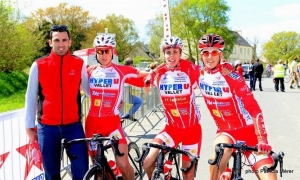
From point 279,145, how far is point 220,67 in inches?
193

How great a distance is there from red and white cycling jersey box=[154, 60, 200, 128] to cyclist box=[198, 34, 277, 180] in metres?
0.29

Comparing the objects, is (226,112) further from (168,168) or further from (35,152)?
(35,152)

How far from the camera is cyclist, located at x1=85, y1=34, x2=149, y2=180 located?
4523 millimetres

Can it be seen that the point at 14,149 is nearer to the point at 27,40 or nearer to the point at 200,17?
the point at 27,40

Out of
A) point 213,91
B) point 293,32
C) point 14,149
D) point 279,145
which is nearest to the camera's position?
point 213,91

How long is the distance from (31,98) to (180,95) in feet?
5.70

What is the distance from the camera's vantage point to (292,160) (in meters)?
6.92

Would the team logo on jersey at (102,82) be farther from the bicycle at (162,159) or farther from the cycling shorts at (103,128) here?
the bicycle at (162,159)

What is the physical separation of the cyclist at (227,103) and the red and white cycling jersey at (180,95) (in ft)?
0.96

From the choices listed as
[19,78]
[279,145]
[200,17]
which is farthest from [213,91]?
[200,17]

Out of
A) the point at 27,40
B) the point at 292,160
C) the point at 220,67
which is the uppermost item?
the point at 27,40

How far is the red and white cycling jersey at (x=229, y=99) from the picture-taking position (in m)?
3.79

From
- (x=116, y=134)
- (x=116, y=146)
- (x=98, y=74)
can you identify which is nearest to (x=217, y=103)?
(x=116, y=146)

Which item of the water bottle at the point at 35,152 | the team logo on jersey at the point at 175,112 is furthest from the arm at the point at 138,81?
the water bottle at the point at 35,152
